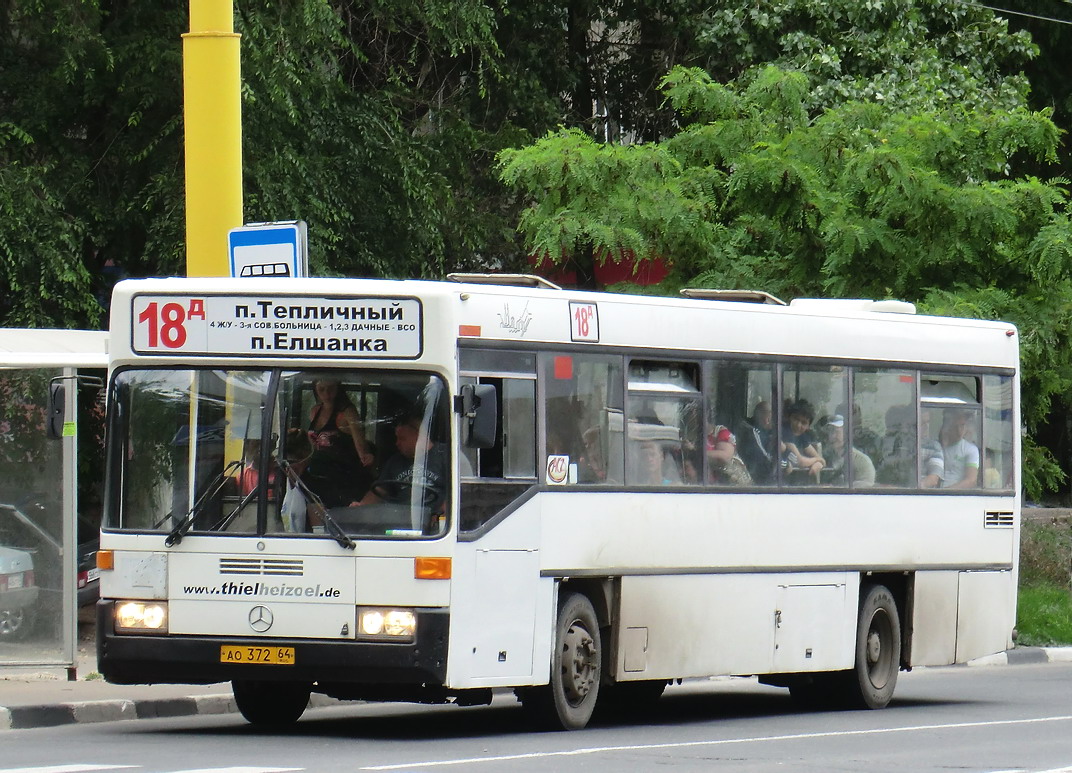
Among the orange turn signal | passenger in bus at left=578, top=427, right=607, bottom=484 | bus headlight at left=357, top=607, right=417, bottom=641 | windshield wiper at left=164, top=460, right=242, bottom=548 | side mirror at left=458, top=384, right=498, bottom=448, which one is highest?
side mirror at left=458, top=384, right=498, bottom=448

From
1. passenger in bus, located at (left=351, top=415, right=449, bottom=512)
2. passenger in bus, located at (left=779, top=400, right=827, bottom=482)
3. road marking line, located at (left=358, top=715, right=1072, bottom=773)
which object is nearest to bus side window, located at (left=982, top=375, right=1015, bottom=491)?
passenger in bus, located at (left=779, top=400, right=827, bottom=482)

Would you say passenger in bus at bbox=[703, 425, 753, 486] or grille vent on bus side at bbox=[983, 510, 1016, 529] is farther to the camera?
grille vent on bus side at bbox=[983, 510, 1016, 529]

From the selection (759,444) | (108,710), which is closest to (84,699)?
(108,710)

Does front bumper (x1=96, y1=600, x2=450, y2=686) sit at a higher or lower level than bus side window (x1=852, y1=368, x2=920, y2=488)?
lower

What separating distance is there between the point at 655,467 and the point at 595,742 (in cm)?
208

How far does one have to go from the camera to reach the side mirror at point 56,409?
40.3ft

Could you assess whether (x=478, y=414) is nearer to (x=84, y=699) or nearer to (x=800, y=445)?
(x=800, y=445)

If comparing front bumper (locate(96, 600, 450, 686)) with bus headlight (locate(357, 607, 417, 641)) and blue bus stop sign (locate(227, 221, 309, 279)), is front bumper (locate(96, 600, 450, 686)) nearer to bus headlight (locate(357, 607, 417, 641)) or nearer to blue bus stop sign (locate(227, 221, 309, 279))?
bus headlight (locate(357, 607, 417, 641))

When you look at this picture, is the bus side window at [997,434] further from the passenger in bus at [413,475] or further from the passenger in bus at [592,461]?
the passenger in bus at [413,475]

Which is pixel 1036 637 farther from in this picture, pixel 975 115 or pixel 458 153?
pixel 458 153

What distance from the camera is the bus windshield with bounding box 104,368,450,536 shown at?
11.4m

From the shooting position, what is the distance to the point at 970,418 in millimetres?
16219

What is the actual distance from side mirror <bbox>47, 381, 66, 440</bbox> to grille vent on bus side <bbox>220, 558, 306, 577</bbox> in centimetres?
163

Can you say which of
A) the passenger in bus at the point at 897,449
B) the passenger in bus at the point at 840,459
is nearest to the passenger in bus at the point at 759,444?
the passenger in bus at the point at 840,459
